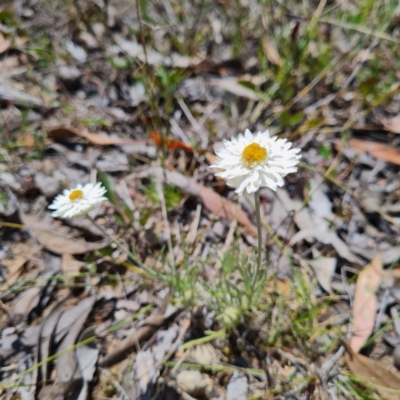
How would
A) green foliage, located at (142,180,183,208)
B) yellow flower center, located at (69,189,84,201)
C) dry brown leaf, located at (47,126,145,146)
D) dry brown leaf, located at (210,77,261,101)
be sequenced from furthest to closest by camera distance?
1. dry brown leaf, located at (210,77,261,101)
2. dry brown leaf, located at (47,126,145,146)
3. green foliage, located at (142,180,183,208)
4. yellow flower center, located at (69,189,84,201)

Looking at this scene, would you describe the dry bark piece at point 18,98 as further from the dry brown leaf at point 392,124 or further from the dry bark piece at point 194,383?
the dry brown leaf at point 392,124

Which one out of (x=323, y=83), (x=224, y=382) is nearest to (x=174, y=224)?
(x=224, y=382)

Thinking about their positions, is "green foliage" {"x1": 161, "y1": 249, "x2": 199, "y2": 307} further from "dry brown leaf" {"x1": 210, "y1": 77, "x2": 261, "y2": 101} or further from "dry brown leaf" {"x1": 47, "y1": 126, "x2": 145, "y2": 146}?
"dry brown leaf" {"x1": 210, "y1": 77, "x2": 261, "y2": 101}

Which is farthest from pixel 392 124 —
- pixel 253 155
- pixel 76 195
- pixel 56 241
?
pixel 56 241

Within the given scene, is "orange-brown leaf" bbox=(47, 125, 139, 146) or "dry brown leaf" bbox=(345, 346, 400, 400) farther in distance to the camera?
"orange-brown leaf" bbox=(47, 125, 139, 146)

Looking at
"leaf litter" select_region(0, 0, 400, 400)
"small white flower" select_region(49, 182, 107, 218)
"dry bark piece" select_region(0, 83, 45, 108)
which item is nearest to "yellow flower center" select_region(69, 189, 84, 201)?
"small white flower" select_region(49, 182, 107, 218)

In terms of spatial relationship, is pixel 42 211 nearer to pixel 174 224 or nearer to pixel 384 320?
pixel 174 224

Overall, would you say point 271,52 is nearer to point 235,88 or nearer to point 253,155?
point 235,88
